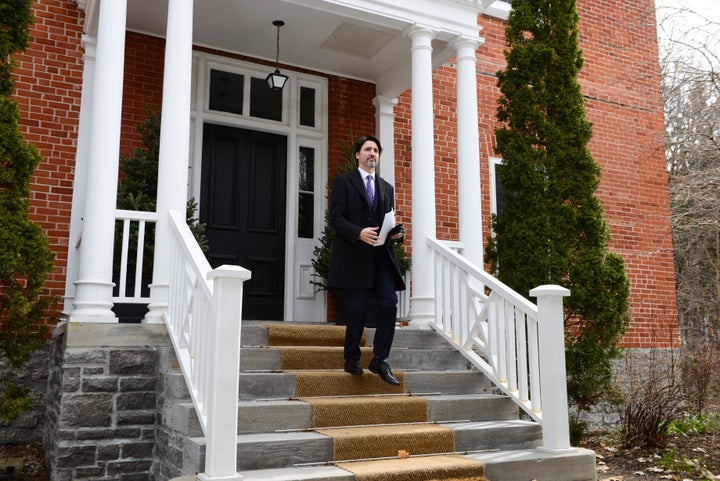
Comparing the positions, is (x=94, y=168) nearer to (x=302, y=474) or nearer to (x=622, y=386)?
(x=302, y=474)

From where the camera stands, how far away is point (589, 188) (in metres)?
6.38

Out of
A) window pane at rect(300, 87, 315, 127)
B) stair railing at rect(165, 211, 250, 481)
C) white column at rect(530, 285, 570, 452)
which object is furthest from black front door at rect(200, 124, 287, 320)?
white column at rect(530, 285, 570, 452)

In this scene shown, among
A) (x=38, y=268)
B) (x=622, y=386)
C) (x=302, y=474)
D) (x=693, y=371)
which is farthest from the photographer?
(x=622, y=386)

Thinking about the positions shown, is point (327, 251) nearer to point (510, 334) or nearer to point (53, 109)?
point (510, 334)

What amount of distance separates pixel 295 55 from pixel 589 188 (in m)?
3.61

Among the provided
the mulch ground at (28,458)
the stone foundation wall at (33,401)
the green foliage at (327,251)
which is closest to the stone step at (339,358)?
the mulch ground at (28,458)

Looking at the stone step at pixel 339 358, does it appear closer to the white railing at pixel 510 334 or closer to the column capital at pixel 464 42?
the white railing at pixel 510 334

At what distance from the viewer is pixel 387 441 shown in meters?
4.06

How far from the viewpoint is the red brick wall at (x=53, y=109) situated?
6238 millimetres

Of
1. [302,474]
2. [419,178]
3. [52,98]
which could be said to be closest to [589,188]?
[419,178]

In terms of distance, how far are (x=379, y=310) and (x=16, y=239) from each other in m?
2.75

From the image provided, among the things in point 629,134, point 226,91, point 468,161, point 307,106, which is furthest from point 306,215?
point 629,134

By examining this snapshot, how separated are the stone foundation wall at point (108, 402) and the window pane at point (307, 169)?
3.28 meters

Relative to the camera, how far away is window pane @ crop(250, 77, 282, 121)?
757 centimetres
